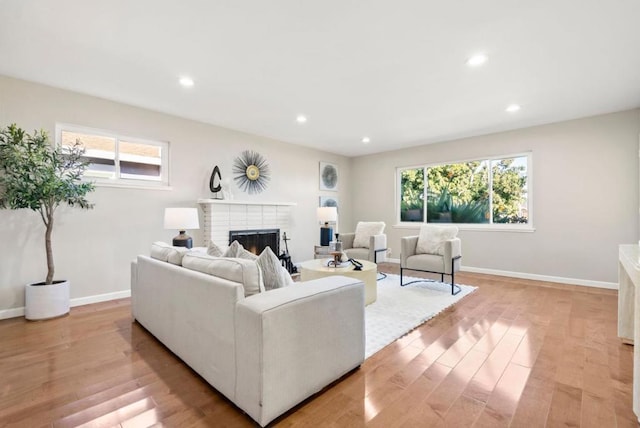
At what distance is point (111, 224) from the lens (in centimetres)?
366

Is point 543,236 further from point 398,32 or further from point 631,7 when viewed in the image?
point 398,32

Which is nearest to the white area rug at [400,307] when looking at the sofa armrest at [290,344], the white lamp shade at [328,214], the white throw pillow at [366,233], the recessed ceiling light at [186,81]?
the sofa armrest at [290,344]

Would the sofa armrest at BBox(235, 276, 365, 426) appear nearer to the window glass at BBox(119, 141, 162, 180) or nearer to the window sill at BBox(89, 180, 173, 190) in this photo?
the window sill at BBox(89, 180, 173, 190)

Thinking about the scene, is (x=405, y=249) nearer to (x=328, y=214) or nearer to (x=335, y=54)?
(x=328, y=214)

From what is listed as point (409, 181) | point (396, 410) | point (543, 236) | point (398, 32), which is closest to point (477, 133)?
point (409, 181)

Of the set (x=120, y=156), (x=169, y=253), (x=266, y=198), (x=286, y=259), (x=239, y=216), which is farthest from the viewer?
(x=266, y=198)

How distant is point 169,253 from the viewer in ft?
8.05

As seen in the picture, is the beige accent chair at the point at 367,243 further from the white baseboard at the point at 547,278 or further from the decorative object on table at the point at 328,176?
the white baseboard at the point at 547,278

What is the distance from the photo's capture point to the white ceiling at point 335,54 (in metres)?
2.05

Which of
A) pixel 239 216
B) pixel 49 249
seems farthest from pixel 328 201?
pixel 49 249

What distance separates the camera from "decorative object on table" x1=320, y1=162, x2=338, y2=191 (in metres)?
6.45

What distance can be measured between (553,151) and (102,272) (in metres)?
6.51

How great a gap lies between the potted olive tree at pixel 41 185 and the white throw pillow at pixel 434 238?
14.1ft

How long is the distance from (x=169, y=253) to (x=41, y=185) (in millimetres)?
1634
